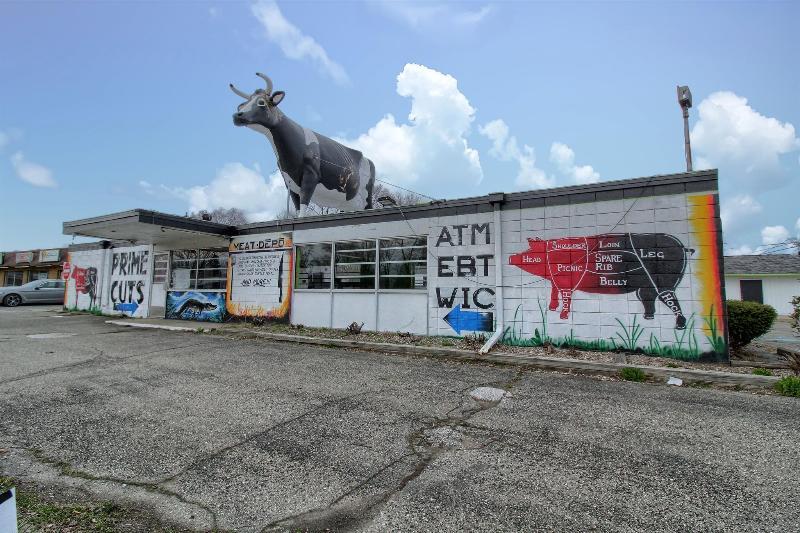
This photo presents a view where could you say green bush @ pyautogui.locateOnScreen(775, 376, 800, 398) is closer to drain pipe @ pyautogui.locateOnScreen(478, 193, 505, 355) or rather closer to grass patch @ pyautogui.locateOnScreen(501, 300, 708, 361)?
grass patch @ pyautogui.locateOnScreen(501, 300, 708, 361)

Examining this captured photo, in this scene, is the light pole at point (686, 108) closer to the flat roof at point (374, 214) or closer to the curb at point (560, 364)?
the flat roof at point (374, 214)

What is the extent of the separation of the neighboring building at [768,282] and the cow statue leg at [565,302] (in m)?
21.7

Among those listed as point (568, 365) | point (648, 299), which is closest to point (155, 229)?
point (568, 365)

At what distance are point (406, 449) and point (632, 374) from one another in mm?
4601

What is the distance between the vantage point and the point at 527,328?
30.1 feet

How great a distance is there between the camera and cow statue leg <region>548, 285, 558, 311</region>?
352 inches

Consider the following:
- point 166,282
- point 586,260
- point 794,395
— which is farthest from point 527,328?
point 166,282

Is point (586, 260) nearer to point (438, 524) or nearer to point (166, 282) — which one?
point (438, 524)

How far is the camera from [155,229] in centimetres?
1371

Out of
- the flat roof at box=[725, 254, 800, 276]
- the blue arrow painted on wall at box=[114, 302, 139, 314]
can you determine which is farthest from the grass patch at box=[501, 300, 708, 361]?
the flat roof at box=[725, 254, 800, 276]

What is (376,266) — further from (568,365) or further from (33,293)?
(33,293)

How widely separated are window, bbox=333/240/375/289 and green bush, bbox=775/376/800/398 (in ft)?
27.4

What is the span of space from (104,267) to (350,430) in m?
19.5

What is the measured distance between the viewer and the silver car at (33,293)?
25234 millimetres
